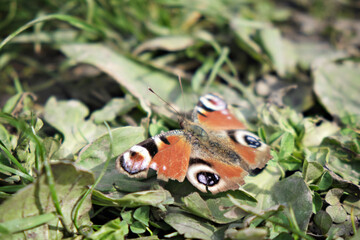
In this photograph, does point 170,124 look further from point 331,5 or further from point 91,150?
point 331,5

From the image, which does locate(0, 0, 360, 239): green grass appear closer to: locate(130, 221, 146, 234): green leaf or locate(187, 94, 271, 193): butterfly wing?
locate(130, 221, 146, 234): green leaf

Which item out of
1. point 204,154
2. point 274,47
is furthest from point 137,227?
point 274,47

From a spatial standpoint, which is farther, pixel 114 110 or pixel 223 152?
pixel 114 110

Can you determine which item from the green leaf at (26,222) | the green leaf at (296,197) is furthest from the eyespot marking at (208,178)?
the green leaf at (26,222)

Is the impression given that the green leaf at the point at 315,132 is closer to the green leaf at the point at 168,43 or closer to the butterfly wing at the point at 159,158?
the butterfly wing at the point at 159,158

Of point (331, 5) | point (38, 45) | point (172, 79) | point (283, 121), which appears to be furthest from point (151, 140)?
point (331, 5)

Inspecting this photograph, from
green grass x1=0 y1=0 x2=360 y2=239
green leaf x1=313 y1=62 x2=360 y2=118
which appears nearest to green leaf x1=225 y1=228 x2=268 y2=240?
green grass x1=0 y1=0 x2=360 y2=239

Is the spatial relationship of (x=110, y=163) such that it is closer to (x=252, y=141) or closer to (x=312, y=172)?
(x=252, y=141)
